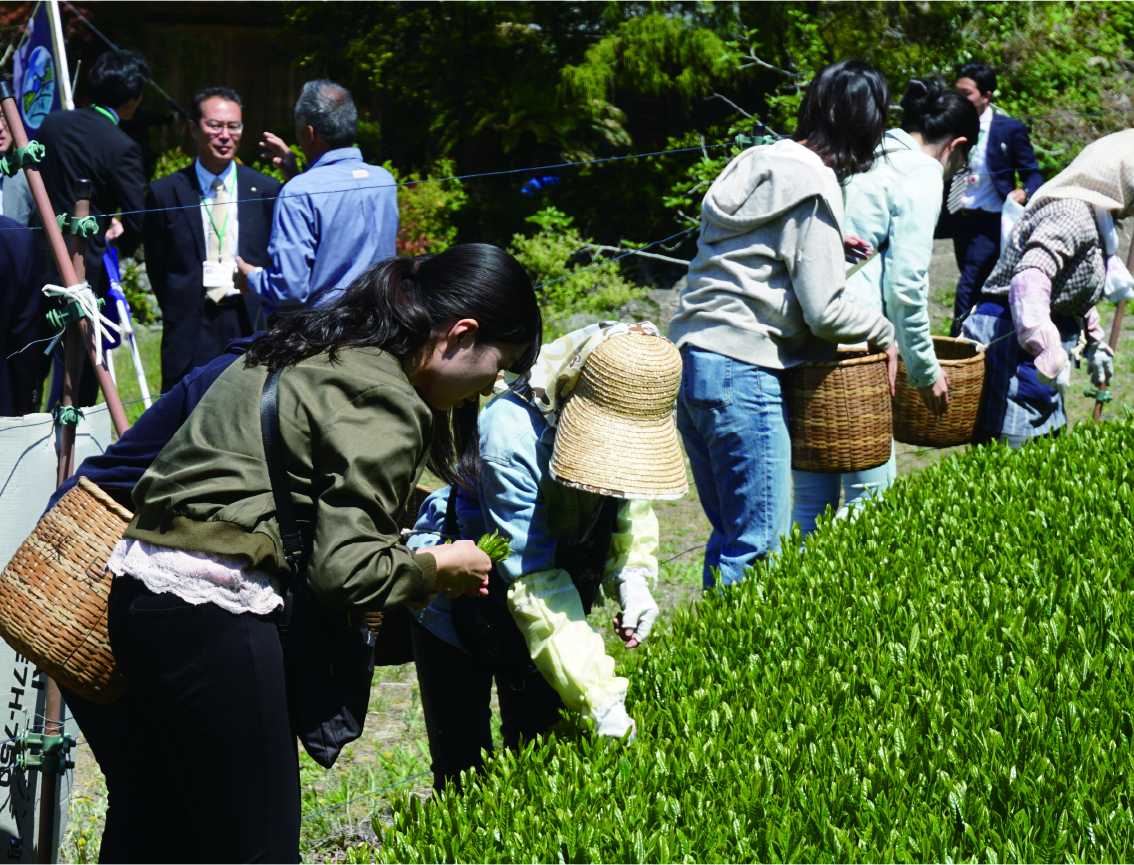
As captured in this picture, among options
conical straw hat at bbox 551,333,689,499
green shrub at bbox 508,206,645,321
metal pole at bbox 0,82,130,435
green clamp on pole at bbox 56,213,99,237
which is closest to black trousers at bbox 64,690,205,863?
metal pole at bbox 0,82,130,435

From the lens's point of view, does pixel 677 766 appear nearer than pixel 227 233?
Yes

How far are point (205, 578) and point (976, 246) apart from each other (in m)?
6.60

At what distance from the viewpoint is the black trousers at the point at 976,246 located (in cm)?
754

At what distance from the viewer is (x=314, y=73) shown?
1454 cm

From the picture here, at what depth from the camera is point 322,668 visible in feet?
7.89

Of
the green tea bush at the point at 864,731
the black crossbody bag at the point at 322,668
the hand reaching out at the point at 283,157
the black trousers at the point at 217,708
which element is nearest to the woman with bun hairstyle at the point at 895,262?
the green tea bush at the point at 864,731

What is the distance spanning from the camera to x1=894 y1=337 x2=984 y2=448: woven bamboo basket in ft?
16.2

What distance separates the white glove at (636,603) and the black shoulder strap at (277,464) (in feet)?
3.24

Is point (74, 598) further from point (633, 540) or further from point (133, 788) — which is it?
point (633, 540)

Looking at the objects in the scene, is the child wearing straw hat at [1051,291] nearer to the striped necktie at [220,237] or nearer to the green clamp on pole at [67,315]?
the green clamp on pole at [67,315]

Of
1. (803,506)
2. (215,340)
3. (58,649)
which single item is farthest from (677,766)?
(215,340)

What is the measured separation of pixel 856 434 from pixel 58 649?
2.78 meters

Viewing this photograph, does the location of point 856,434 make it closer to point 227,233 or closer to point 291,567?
point 291,567

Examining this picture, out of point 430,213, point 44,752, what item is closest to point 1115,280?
point 44,752
